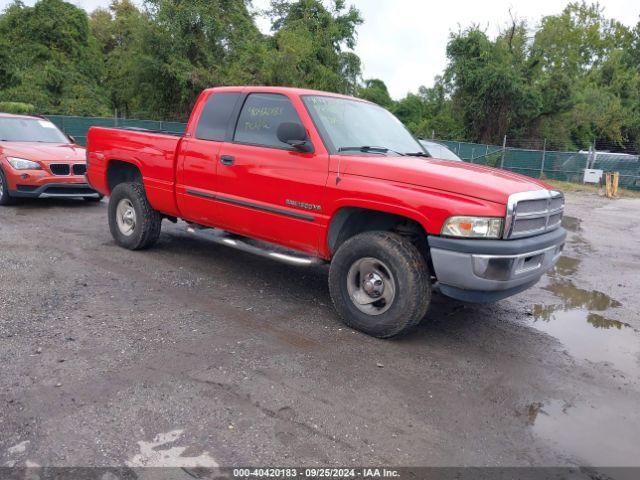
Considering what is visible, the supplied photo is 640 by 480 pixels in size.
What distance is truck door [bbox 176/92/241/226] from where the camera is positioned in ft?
17.8

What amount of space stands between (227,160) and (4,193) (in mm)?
5744

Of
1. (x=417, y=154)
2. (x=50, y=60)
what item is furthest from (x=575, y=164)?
(x=50, y=60)

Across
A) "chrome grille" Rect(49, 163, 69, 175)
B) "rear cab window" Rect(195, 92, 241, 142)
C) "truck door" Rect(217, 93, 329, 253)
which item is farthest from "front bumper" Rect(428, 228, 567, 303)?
"chrome grille" Rect(49, 163, 69, 175)

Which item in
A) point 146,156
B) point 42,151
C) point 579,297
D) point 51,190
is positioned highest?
point 146,156

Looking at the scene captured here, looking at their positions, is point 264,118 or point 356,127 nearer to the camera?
point 356,127

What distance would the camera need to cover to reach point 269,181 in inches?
193

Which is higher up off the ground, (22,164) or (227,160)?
(227,160)

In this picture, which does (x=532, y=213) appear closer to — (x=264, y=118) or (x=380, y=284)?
(x=380, y=284)

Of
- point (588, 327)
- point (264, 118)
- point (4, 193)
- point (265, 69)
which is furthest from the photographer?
point (265, 69)

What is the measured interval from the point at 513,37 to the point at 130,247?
108 feet

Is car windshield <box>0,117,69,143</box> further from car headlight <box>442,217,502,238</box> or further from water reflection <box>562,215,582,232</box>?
water reflection <box>562,215,582,232</box>

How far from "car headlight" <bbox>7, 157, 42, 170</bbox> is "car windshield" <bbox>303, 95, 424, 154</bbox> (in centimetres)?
581

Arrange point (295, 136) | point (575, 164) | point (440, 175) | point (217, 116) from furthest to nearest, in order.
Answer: point (575, 164), point (217, 116), point (295, 136), point (440, 175)

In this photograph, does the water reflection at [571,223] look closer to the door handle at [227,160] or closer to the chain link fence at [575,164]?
the door handle at [227,160]
